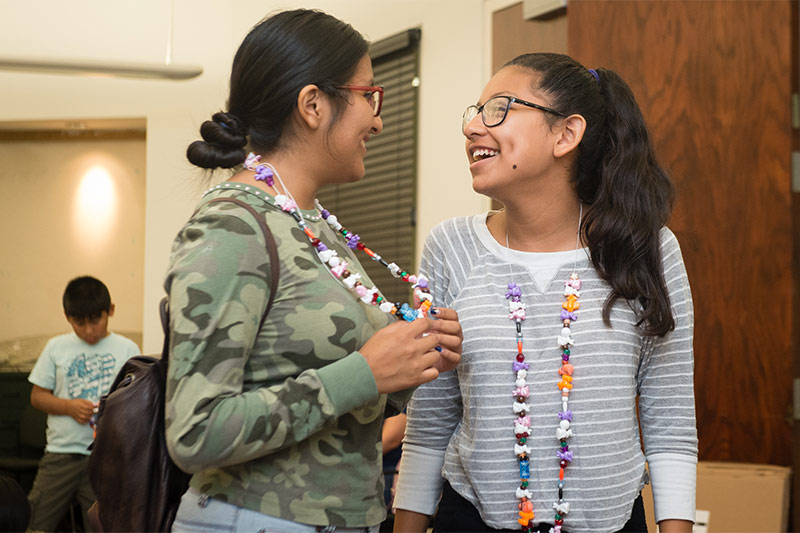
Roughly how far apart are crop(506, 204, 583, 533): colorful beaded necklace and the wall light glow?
539cm

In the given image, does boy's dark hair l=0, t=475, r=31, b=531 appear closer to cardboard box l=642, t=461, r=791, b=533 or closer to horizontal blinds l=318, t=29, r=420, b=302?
cardboard box l=642, t=461, r=791, b=533

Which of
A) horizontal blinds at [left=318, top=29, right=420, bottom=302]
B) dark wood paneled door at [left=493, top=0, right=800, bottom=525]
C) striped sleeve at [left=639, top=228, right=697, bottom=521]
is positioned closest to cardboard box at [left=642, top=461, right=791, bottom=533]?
dark wood paneled door at [left=493, top=0, right=800, bottom=525]

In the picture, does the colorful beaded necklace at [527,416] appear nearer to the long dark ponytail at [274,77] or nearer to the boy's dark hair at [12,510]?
the long dark ponytail at [274,77]

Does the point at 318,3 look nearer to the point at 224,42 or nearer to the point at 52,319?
the point at 224,42

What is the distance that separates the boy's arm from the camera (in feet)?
14.1

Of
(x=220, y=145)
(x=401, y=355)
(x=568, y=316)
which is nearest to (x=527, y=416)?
(x=568, y=316)

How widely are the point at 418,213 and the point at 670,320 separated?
3028 millimetres

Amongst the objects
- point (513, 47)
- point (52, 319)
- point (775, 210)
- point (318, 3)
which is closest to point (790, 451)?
point (775, 210)

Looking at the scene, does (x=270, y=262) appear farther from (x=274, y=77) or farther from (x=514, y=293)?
(x=514, y=293)

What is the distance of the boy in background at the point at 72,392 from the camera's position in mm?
4375

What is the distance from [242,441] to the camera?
1133 mm

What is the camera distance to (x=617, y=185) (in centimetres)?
175

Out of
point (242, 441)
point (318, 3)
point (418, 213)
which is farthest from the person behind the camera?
point (318, 3)

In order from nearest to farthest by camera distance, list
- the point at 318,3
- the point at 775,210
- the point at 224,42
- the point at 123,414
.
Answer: the point at 123,414, the point at 775,210, the point at 318,3, the point at 224,42
